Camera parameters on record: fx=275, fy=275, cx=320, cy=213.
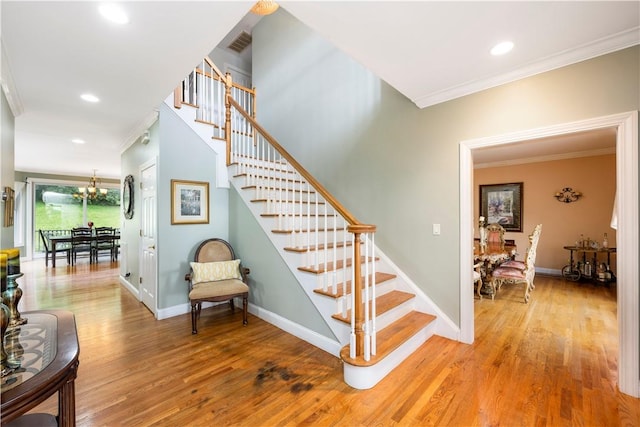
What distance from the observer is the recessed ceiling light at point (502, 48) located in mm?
2031

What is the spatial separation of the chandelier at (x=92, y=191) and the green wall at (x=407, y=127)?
21.8 ft

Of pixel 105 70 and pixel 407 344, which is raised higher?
pixel 105 70

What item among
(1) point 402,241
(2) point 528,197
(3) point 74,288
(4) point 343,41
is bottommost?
(3) point 74,288

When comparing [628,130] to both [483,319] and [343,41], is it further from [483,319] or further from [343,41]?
[483,319]

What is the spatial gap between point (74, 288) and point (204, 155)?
3.68 m

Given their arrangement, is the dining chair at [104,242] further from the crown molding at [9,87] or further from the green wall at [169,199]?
the green wall at [169,199]

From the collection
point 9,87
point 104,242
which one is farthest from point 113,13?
point 104,242

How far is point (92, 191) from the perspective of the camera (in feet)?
26.1

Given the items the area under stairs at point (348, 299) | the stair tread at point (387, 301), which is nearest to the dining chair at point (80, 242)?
the area under stairs at point (348, 299)

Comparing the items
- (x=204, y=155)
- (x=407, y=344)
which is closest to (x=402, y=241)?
(x=407, y=344)

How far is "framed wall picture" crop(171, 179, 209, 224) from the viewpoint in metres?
3.56

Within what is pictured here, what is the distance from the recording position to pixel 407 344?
8.25 feet

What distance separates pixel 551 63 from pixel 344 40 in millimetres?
1719

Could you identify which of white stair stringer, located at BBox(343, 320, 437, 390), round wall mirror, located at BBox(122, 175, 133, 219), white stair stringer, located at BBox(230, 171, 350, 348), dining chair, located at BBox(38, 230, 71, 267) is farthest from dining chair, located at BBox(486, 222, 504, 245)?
dining chair, located at BBox(38, 230, 71, 267)
